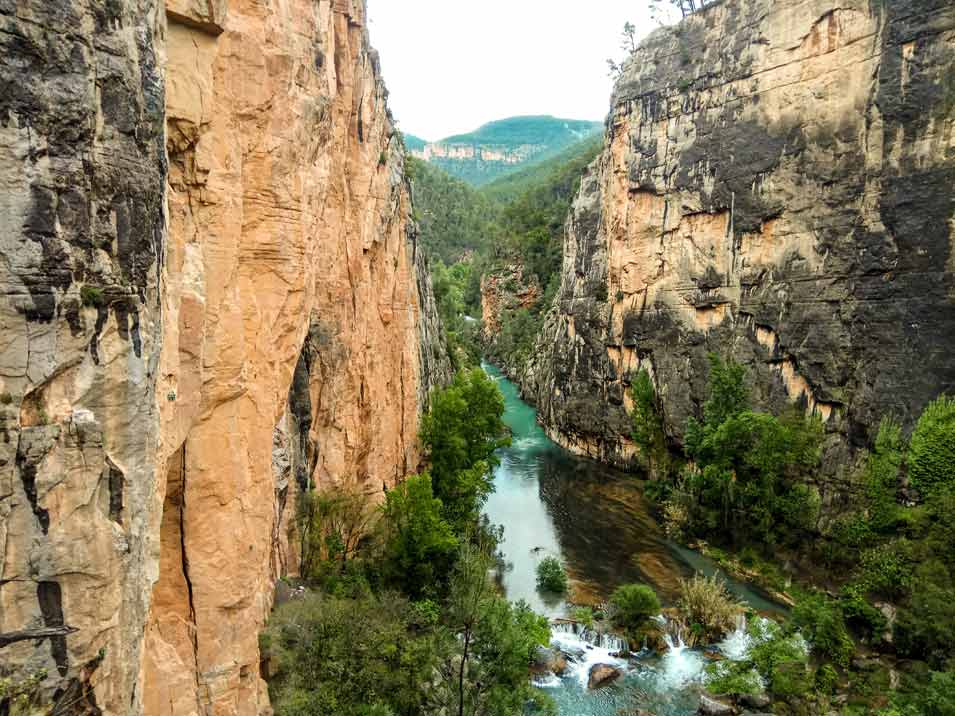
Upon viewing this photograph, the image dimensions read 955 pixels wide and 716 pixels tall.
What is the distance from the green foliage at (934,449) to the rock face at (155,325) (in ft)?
→ 75.6

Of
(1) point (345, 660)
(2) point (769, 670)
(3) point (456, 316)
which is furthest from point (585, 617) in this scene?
(3) point (456, 316)

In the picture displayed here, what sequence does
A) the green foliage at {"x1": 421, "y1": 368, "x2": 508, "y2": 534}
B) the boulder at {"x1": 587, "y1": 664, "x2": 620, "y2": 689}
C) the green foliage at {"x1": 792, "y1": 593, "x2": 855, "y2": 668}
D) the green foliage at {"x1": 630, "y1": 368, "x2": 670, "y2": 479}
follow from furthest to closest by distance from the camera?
1. the green foliage at {"x1": 630, "y1": 368, "x2": 670, "y2": 479}
2. the green foliage at {"x1": 421, "y1": 368, "x2": 508, "y2": 534}
3. the green foliage at {"x1": 792, "y1": 593, "x2": 855, "y2": 668}
4. the boulder at {"x1": 587, "y1": 664, "x2": 620, "y2": 689}

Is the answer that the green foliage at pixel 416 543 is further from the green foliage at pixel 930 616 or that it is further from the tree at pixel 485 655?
the green foliage at pixel 930 616

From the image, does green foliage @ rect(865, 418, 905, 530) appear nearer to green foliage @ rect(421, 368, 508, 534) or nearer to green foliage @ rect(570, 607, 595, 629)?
green foliage @ rect(570, 607, 595, 629)

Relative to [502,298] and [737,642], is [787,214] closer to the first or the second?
[737,642]

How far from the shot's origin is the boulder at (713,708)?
18.2 m

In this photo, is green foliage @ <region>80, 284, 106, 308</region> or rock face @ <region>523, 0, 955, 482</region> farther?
rock face @ <region>523, 0, 955, 482</region>

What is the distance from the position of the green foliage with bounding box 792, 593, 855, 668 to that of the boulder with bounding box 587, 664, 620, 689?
22.2 feet

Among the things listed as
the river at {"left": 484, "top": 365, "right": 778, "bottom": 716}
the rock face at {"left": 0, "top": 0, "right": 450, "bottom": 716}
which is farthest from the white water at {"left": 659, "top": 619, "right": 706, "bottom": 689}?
the rock face at {"left": 0, "top": 0, "right": 450, "bottom": 716}

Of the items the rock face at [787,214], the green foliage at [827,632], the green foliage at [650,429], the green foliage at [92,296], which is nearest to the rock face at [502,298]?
the rock face at [787,214]

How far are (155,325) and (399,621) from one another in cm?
1234

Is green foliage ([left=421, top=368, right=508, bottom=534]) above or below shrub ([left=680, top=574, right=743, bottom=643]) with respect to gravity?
above

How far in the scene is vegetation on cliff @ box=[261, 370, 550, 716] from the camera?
13.0 m

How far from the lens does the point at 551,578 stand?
25.6m
